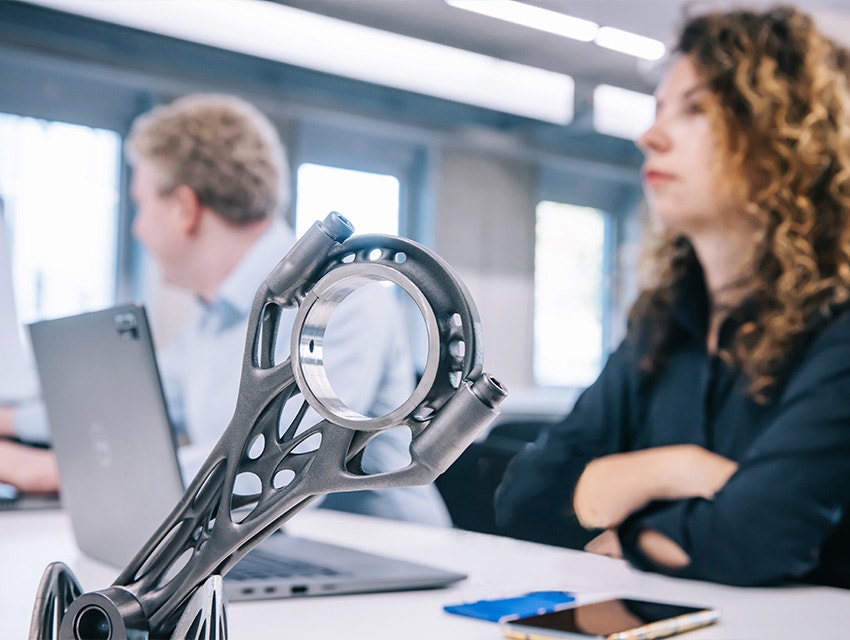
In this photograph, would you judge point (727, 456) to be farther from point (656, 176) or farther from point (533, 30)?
point (533, 30)

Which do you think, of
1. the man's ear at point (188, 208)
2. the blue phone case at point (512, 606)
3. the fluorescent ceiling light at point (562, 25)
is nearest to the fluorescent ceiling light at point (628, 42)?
the fluorescent ceiling light at point (562, 25)

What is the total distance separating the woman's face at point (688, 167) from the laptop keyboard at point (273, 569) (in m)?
0.79

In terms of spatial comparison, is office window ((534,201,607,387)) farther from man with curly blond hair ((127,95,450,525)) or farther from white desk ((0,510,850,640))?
white desk ((0,510,850,640))

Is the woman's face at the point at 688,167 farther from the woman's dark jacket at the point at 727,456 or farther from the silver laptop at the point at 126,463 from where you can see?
the silver laptop at the point at 126,463

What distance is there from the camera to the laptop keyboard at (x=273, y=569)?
822 millimetres

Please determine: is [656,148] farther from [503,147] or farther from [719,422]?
[503,147]

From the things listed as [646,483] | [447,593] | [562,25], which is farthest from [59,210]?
[447,593]

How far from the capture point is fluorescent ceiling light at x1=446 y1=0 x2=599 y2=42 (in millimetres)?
3553

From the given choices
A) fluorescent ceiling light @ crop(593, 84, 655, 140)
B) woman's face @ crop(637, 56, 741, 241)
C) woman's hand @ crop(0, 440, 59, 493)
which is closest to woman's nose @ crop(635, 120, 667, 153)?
woman's face @ crop(637, 56, 741, 241)

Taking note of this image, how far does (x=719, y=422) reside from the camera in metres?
1.37

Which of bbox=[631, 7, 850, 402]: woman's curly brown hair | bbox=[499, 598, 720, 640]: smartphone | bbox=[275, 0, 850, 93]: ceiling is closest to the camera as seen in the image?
bbox=[499, 598, 720, 640]: smartphone

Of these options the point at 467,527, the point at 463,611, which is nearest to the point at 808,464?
the point at 467,527

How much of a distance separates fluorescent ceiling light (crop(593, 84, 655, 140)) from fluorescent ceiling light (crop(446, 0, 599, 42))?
27cm

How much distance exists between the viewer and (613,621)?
2.16 ft
